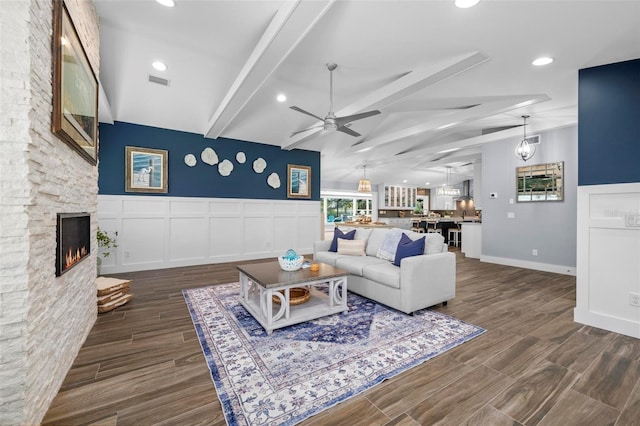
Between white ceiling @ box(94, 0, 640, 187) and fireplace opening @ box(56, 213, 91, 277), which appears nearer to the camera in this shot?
fireplace opening @ box(56, 213, 91, 277)

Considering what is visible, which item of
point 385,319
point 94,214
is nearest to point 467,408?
point 385,319

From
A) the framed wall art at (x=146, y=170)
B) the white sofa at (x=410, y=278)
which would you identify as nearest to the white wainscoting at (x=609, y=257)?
the white sofa at (x=410, y=278)

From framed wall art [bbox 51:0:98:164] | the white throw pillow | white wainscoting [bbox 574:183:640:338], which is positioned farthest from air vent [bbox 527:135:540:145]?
framed wall art [bbox 51:0:98:164]

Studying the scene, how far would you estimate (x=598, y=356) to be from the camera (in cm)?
225

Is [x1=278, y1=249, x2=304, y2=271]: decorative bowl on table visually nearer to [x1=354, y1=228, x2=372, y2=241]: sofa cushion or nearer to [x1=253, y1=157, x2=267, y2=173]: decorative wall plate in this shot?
[x1=354, y1=228, x2=372, y2=241]: sofa cushion

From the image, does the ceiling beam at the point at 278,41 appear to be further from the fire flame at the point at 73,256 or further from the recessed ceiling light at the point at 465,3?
the fire flame at the point at 73,256

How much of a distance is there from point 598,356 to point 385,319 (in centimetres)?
172

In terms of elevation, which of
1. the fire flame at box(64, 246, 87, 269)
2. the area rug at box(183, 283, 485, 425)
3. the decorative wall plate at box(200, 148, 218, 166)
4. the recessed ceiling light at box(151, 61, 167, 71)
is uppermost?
the recessed ceiling light at box(151, 61, 167, 71)

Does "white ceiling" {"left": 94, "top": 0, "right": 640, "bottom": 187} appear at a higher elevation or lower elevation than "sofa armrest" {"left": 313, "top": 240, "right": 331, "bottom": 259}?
higher

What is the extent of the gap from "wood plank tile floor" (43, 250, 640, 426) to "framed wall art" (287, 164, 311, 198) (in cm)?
426

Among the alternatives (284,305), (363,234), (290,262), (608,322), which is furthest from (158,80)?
(608,322)

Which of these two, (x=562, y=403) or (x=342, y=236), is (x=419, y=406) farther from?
(x=342, y=236)

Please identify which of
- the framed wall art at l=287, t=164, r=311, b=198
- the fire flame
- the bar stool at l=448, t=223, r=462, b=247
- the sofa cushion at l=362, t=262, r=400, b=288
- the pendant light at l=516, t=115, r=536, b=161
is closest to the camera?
the fire flame

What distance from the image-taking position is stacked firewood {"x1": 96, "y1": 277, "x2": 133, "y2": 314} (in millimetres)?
3040
